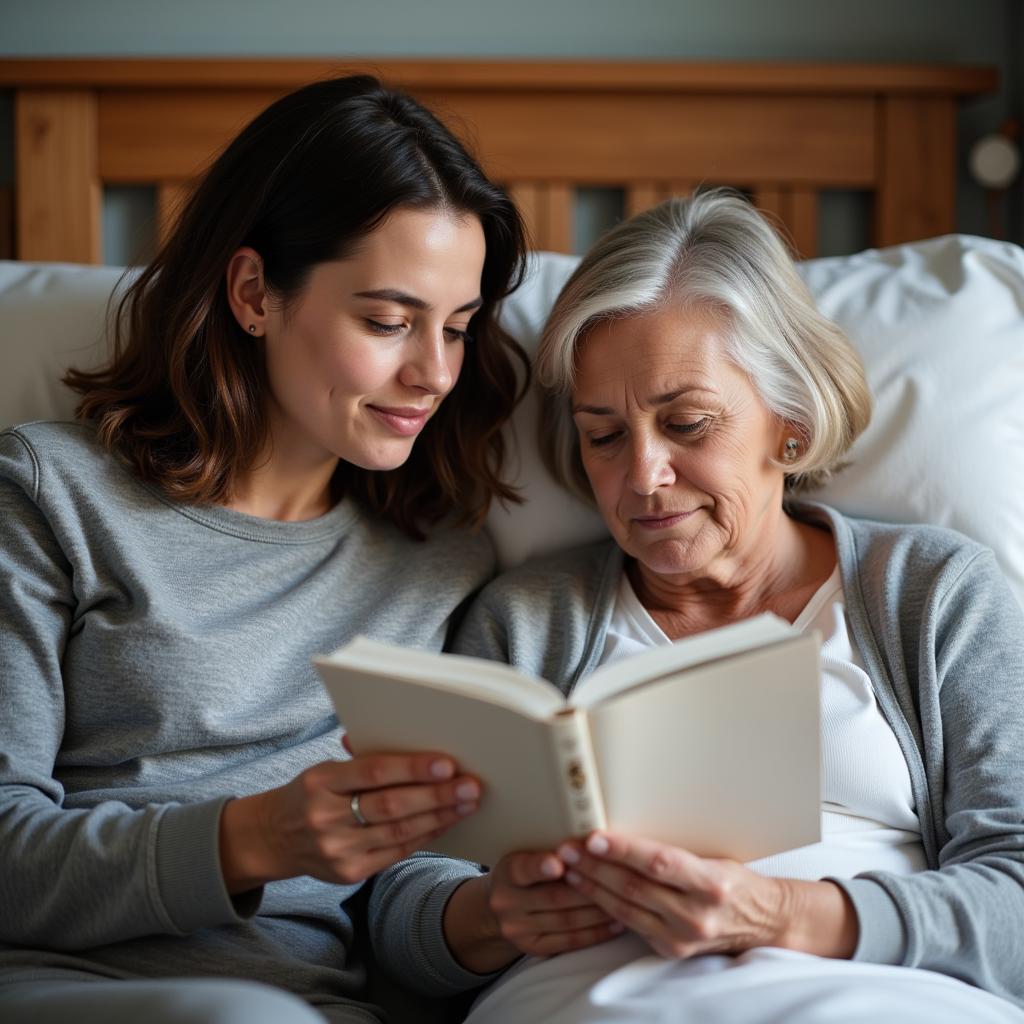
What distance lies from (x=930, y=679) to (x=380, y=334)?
0.67 metres

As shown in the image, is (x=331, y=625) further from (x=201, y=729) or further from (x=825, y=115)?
(x=825, y=115)

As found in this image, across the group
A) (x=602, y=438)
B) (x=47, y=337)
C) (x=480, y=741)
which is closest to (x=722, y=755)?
(x=480, y=741)

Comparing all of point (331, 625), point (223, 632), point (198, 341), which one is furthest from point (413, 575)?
point (198, 341)

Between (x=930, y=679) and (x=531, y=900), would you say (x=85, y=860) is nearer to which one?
(x=531, y=900)

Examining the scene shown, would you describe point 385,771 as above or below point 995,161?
below

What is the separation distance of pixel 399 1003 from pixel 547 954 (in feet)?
0.96

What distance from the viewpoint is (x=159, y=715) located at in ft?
4.16

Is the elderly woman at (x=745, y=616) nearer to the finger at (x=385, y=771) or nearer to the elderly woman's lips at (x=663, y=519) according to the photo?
the elderly woman's lips at (x=663, y=519)

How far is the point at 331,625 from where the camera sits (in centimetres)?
141

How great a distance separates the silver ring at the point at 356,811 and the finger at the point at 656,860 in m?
0.18

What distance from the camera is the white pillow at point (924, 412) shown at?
1.53 m

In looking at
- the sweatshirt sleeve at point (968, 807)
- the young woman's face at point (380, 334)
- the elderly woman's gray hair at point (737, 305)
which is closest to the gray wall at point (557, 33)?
the elderly woman's gray hair at point (737, 305)

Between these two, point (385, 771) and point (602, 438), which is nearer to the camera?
point (385, 771)

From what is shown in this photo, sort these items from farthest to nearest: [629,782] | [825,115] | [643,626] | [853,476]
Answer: [825,115]
[853,476]
[643,626]
[629,782]
